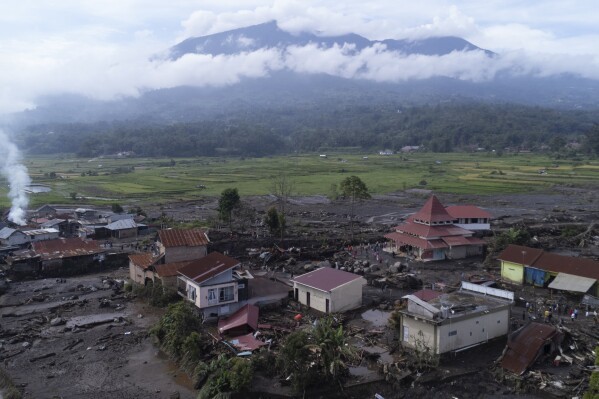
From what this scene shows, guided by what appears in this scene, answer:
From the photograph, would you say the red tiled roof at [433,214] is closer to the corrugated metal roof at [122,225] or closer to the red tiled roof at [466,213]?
the red tiled roof at [466,213]

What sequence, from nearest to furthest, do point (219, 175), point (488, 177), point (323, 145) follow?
point (488, 177) → point (219, 175) → point (323, 145)

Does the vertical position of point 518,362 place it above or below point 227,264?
below

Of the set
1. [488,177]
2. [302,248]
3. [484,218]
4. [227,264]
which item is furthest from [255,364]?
[488,177]

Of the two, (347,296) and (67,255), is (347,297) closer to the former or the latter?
(347,296)

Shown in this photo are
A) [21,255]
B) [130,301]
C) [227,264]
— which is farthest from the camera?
[21,255]

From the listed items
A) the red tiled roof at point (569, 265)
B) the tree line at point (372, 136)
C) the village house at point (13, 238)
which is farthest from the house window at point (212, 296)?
the tree line at point (372, 136)

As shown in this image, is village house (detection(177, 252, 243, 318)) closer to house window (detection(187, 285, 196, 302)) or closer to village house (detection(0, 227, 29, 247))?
house window (detection(187, 285, 196, 302))

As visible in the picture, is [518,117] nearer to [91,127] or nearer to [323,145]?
[323,145]
